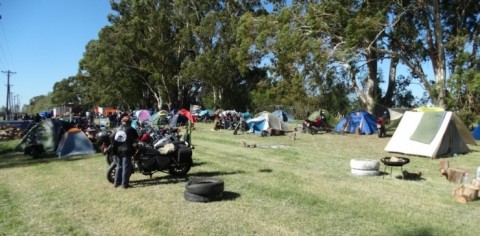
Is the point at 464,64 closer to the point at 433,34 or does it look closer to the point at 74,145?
the point at 433,34

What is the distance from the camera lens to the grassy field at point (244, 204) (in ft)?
18.8

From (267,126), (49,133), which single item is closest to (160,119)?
(267,126)

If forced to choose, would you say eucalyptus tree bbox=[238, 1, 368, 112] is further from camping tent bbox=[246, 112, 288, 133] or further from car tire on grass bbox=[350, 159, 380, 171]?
car tire on grass bbox=[350, 159, 380, 171]

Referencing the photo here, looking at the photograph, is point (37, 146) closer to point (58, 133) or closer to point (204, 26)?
point (58, 133)

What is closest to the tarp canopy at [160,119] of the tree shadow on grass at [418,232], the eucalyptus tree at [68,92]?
the tree shadow on grass at [418,232]

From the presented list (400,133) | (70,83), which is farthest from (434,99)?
(70,83)

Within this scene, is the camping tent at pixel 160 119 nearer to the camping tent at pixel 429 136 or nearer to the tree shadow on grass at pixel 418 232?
the camping tent at pixel 429 136

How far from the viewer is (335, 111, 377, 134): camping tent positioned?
74.5 ft

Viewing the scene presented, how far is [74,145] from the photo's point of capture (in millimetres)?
14172

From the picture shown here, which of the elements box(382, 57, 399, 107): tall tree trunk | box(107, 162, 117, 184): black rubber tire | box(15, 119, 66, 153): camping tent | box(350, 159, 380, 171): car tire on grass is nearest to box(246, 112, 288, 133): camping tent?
box(382, 57, 399, 107): tall tree trunk

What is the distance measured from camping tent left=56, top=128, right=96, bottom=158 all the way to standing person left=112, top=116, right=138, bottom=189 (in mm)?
6314

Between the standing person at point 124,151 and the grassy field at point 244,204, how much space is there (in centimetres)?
28

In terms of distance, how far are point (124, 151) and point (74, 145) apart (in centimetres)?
682

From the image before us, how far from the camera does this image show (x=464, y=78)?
2031cm
